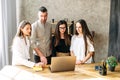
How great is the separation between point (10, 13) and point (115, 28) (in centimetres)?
208

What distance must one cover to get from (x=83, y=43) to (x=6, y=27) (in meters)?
1.76

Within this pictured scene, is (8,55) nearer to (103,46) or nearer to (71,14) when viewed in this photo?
(71,14)

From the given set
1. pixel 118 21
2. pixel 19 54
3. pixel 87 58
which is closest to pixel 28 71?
pixel 19 54

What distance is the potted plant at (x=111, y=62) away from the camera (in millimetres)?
2891

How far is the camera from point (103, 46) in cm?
491

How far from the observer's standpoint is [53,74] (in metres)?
2.77

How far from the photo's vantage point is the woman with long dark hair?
361 centimetres

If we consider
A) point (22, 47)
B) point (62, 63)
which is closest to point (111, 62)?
point (62, 63)

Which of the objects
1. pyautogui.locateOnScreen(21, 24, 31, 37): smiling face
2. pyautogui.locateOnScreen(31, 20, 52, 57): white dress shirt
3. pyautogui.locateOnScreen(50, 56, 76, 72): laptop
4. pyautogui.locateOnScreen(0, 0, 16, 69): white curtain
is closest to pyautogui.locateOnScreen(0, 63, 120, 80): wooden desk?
pyautogui.locateOnScreen(50, 56, 76, 72): laptop

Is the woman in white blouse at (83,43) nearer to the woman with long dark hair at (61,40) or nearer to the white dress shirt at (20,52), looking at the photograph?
the woman with long dark hair at (61,40)

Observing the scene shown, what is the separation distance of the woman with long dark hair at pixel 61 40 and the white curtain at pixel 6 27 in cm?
130

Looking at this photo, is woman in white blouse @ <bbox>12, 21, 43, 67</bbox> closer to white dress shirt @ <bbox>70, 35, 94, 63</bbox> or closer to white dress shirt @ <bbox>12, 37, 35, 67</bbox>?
white dress shirt @ <bbox>12, 37, 35, 67</bbox>

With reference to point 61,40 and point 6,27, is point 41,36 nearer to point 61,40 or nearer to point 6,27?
point 61,40

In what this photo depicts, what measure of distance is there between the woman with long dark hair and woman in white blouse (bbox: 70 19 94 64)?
6.2 inches
